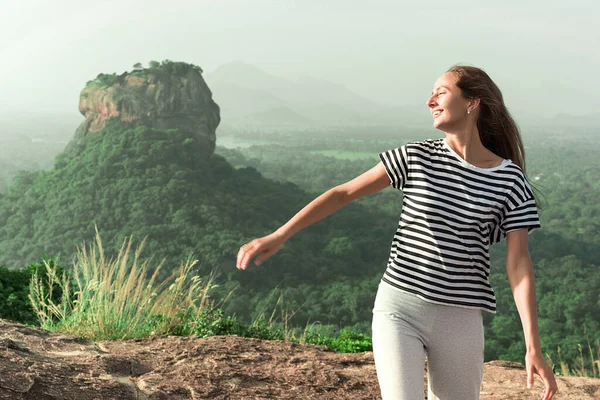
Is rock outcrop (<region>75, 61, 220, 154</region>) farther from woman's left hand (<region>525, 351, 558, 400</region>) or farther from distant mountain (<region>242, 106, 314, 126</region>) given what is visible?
distant mountain (<region>242, 106, 314, 126</region>)

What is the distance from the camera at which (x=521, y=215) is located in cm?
224

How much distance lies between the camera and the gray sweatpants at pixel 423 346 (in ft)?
7.15

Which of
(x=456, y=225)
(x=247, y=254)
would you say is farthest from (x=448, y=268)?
(x=247, y=254)

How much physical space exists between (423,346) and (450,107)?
840 millimetres

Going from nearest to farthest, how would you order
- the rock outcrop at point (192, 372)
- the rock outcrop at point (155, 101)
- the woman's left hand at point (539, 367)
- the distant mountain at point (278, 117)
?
the woman's left hand at point (539, 367)
the rock outcrop at point (192, 372)
the rock outcrop at point (155, 101)
the distant mountain at point (278, 117)

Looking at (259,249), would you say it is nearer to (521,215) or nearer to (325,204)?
(325,204)

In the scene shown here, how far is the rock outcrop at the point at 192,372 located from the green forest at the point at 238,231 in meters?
30.3

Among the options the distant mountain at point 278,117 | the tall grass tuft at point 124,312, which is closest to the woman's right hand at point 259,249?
the tall grass tuft at point 124,312

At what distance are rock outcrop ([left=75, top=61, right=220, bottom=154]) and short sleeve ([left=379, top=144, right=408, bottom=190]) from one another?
187 ft

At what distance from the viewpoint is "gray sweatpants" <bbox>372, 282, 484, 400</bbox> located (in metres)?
2.18

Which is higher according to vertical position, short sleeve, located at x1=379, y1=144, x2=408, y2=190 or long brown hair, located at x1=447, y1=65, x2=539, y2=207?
long brown hair, located at x1=447, y1=65, x2=539, y2=207

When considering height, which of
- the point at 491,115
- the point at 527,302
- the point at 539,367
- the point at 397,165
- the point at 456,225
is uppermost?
the point at 491,115

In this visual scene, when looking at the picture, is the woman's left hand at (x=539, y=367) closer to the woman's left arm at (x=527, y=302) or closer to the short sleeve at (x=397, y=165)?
the woman's left arm at (x=527, y=302)

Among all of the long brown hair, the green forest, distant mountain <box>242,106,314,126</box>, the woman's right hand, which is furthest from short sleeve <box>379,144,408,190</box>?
distant mountain <box>242,106,314,126</box>
